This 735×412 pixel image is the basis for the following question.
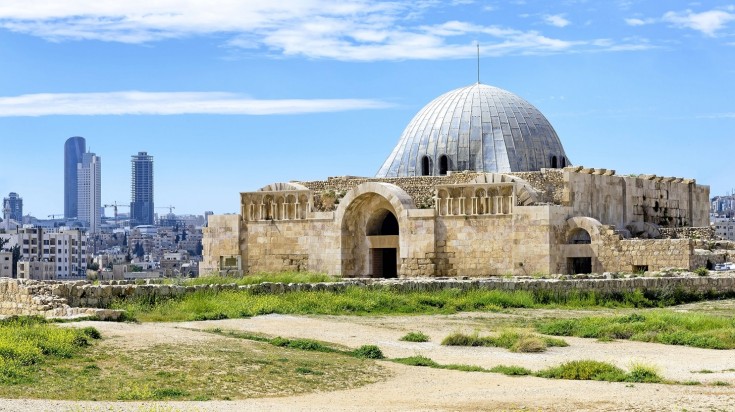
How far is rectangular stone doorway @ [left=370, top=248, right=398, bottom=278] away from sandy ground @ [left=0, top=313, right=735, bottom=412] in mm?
15635

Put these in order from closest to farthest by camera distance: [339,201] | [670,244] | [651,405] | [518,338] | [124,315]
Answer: [651,405] < [518,338] < [124,315] < [670,244] < [339,201]

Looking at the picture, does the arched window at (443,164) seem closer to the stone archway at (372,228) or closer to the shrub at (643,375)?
the stone archway at (372,228)

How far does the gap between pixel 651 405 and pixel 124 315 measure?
9805 mm

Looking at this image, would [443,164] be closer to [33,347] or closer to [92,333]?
[92,333]

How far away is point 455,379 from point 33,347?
5.23 metres

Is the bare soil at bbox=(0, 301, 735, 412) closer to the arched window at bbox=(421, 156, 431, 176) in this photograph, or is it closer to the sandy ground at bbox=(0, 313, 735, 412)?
the sandy ground at bbox=(0, 313, 735, 412)

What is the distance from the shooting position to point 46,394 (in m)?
12.5

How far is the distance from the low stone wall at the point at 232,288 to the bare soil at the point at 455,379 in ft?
8.51

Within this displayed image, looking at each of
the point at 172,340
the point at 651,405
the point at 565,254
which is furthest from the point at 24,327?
the point at 565,254

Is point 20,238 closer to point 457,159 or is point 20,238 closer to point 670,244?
point 457,159

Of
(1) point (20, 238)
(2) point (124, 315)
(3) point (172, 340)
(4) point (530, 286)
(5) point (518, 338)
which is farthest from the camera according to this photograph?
(1) point (20, 238)

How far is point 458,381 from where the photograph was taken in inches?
552

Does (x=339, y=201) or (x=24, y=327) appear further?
(x=339, y=201)

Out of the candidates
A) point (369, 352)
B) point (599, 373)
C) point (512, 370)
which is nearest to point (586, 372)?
point (599, 373)
